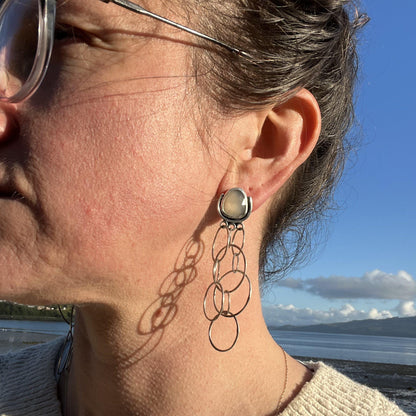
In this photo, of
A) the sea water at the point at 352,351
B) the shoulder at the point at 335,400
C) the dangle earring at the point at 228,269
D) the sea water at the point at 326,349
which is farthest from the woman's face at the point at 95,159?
the sea water at the point at 352,351

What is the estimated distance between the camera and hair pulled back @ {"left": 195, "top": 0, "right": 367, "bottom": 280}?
1637mm

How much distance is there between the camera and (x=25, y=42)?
1.44 metres

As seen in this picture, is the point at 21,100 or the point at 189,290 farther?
the point at 189,290

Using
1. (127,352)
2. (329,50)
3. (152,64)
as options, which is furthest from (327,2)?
(127,352)

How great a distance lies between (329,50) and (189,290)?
1141 millimetres

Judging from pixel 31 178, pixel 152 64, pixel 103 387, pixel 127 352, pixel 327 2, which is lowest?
pixel 103 387

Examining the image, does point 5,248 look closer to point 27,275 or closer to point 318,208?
point 27,275

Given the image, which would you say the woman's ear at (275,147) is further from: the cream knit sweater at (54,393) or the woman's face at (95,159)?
the cream knit sweater at (54,393)

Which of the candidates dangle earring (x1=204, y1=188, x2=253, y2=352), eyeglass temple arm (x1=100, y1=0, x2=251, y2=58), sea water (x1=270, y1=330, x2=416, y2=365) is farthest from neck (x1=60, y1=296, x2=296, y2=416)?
sea water (x1=270, y1=330, x2=416, y2=365)

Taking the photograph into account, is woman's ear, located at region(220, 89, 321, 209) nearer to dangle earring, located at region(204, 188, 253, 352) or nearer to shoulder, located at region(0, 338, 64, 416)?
dangle earring, located at region(204, 188, 253, 352)

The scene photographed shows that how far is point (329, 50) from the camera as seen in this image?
197 centimetres

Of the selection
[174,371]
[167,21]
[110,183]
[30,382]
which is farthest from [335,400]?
[167,21]

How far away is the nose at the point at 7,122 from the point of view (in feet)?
4.66

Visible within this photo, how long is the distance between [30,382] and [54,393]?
6.8 inches
